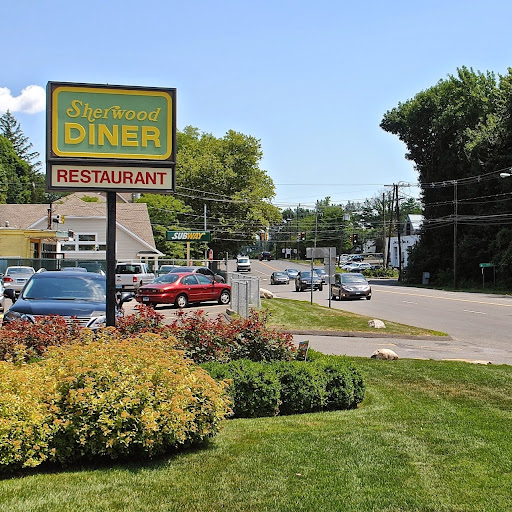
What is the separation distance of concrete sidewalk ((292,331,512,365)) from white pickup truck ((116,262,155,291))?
66.9 feet

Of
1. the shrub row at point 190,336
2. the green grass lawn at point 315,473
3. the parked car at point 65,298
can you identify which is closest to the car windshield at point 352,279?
the parked car at point 65,298

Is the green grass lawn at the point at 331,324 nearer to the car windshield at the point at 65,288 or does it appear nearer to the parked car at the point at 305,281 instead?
the car windshield at the point at 65,288

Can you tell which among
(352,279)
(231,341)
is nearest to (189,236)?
(352,279)

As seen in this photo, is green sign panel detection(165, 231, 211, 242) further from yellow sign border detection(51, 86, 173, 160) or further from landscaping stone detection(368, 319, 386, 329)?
yellow sign border detection(51, 86, 173, 160)

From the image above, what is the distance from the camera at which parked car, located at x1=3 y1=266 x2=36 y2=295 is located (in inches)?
1216

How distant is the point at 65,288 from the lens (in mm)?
13266

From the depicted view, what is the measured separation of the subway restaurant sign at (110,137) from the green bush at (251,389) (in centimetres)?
362

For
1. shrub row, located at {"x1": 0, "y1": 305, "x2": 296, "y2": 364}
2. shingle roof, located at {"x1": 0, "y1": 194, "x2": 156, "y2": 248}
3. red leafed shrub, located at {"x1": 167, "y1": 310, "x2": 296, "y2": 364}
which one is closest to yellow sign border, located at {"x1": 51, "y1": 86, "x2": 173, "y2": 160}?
shrub row, located at {"x1": 0, "y1": 305, "x2": 296, "y2": 364}

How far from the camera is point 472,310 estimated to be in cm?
2930

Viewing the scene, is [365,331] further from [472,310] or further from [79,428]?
[79,428]

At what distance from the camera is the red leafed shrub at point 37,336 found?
8.04 m

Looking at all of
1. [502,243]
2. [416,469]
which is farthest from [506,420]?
[502,243]

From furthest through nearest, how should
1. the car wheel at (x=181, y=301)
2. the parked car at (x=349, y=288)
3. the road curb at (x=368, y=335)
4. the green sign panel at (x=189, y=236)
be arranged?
the green sign panel at (x=189, y=236) < the parked car at (x=349, y=288) < the car wheel at (x=181, y=301) < the road curb at (x=368, y=335)

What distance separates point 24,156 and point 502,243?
80.4 meters
